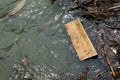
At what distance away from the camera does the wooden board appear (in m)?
4.79

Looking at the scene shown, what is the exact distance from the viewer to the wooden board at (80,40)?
479cm

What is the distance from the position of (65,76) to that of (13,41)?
163cm

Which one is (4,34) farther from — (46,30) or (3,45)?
(46,30)

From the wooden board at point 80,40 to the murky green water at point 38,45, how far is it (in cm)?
12

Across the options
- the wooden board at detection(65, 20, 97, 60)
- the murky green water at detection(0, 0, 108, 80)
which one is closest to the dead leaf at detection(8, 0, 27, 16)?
the murky green water at detection(0, 0, 108, 80)

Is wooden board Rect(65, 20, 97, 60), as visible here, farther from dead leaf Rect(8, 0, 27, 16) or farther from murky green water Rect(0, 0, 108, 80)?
dead leaf Rect(8, 0, 27, 16)

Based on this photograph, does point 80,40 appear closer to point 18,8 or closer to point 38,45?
point 38,45

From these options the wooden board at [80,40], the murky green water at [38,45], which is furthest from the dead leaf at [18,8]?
the wooden board at [80,40]

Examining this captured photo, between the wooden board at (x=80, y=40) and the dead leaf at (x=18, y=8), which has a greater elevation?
the dead leaf at (x=18, y=8)

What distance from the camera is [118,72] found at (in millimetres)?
4320

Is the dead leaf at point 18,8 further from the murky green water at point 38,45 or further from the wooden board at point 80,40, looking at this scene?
the wooden board at point 80,40

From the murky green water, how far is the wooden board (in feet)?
0.39

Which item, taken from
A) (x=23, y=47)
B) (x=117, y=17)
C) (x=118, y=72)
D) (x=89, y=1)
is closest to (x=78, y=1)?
(x=89, y=1)

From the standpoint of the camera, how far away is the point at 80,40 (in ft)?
16.6
